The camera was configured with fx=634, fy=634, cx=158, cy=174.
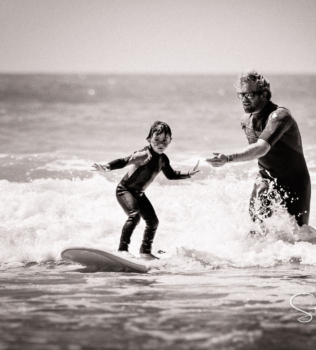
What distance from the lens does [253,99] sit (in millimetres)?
4770

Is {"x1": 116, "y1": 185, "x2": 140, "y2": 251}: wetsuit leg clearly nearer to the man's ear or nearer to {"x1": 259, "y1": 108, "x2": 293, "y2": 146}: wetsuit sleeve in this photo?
{"x1": 259, "y1": 108, "x2": 293, "y2": 146}: wetsuit sleeve

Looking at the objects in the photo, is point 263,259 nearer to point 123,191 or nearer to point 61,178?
point 123,191

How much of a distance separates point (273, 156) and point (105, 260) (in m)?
1.48

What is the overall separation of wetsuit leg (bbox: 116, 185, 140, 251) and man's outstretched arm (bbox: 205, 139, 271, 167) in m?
0.82

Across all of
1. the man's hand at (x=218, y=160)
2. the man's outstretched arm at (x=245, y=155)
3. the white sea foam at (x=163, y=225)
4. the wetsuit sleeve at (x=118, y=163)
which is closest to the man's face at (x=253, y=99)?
the man's outstretched arm at (x=245, y=155)

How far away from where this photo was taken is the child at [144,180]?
4770mm

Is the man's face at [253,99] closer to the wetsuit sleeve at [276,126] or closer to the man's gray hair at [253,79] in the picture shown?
the man's gray hair at [253,79]

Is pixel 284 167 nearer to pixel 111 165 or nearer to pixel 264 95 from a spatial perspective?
pixel 264 95

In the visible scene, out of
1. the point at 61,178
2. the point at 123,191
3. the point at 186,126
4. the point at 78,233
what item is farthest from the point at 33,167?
the point at 186,126

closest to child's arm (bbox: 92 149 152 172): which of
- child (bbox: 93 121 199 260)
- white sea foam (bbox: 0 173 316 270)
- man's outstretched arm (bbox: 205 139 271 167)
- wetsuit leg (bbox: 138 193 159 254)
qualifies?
child (bbox: 93 121 199 260)

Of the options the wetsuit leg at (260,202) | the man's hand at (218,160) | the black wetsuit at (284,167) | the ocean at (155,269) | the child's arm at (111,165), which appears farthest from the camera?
the wetsuit leg at (260,202)

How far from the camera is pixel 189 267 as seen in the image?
4672 millimetres

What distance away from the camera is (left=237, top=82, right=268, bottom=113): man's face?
4746 mm

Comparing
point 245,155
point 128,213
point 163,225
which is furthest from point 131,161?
point 163,225
